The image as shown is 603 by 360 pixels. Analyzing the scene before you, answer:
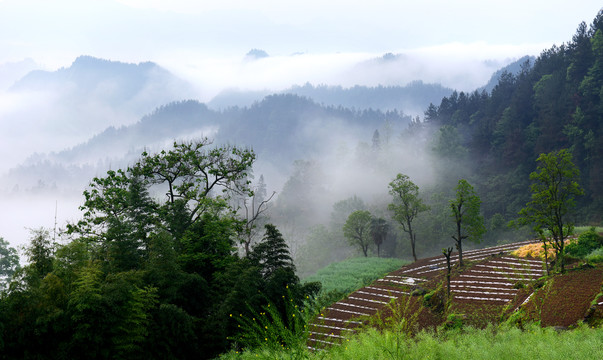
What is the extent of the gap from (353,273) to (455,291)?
43.3ft

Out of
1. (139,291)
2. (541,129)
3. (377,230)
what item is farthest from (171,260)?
(541,129)

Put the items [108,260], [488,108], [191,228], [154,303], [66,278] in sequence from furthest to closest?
[488,108] → [191,228] → [108,260] → [154,303] → [66,278]

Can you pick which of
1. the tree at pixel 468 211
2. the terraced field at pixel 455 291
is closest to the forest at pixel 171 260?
the tree at pixel 468 211

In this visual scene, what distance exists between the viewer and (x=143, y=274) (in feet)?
50.2

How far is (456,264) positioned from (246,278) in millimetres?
19571

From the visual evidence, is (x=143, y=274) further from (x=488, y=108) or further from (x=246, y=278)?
(x=488, y=108)

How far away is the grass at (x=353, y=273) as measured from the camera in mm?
32938

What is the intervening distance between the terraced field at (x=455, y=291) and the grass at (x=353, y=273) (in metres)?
1.65

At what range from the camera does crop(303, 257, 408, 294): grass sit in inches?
1297

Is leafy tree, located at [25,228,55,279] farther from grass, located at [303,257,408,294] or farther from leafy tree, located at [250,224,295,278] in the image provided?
grass, located at [303,257,408,294]

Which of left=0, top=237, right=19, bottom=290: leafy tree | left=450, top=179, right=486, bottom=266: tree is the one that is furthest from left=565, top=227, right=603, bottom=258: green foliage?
left=0, top=237, right=19, bottom=290: leafy tree

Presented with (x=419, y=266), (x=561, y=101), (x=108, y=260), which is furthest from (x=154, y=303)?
(x=561, y=101)

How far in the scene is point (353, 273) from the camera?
37.1 m

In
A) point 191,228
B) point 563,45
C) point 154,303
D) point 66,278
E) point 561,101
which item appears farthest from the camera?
point 563,45
